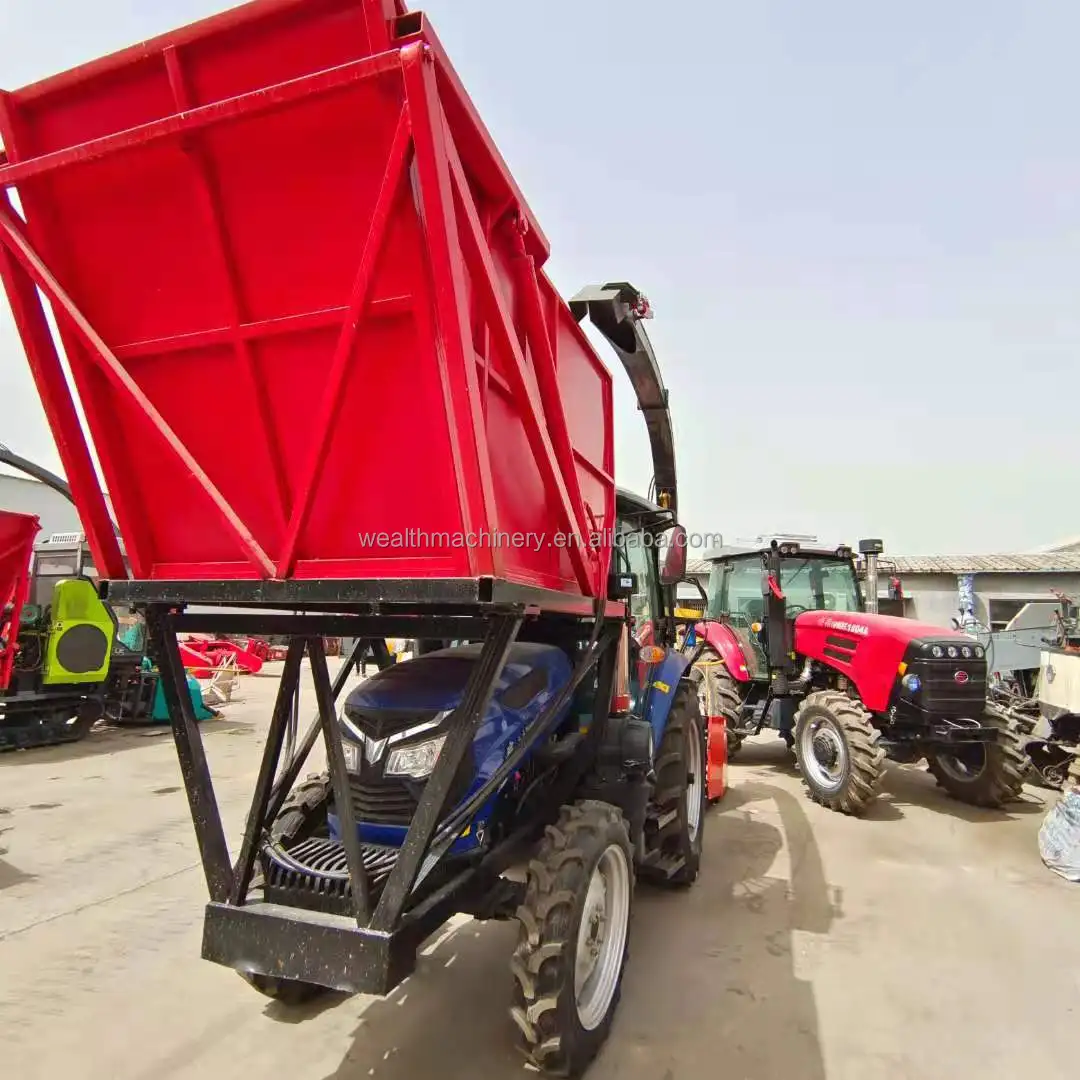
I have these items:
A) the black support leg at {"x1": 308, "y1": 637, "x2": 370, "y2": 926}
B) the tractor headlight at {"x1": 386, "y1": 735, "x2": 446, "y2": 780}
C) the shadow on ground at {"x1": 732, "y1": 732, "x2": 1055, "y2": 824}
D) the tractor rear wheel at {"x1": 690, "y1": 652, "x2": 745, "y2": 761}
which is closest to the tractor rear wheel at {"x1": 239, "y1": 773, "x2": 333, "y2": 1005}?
the tractor headlight at {"x1": 386, "y1": 735, "x2": 446, "y2": 780}

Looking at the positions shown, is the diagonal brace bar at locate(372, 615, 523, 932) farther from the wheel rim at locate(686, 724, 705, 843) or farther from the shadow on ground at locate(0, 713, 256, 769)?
the shadow on ground at locate(0, 713, 256, 769)

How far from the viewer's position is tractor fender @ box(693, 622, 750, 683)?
724cm

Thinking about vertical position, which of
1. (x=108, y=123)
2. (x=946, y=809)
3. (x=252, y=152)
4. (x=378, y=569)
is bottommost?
(x=946, y=809)

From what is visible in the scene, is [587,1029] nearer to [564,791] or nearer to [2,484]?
[564,791]

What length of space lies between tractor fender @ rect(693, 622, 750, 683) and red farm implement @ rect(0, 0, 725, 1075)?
468 centimetres

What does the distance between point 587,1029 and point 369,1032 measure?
0.88m

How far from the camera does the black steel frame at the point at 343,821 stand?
212 centimetres

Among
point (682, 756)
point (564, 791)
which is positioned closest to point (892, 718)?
point (682, 756)

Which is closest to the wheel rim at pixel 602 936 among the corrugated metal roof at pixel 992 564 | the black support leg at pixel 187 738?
the black support leg at pixel 187 738

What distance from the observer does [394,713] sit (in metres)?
2.84

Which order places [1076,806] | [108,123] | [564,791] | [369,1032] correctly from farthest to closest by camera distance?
[1076,806]
[564,791]
[369,1032]
[108,123]

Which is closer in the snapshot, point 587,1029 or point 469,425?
point 469,425

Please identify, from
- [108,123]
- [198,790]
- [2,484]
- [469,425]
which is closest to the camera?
[469,425]

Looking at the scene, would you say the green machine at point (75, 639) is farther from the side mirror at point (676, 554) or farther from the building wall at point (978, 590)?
the building wall at point (978, 590)
